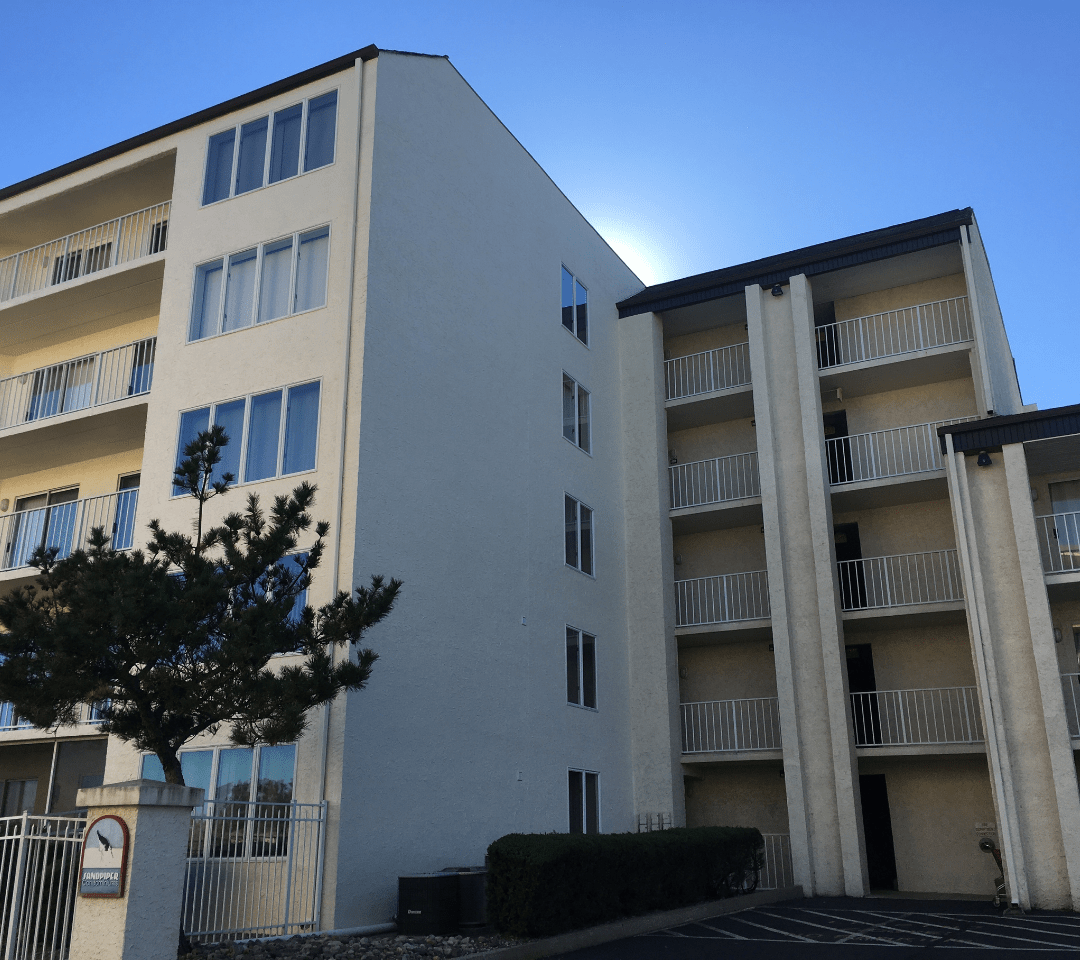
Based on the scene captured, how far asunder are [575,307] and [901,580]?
924 cm

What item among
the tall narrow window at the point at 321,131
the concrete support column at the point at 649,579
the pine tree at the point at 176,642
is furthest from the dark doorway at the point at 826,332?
the pine tree at the point at 176,642

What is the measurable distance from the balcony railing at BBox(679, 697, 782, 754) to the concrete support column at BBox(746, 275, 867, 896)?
4.93ft

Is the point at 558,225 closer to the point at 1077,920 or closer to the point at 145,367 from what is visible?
the point at 145,367

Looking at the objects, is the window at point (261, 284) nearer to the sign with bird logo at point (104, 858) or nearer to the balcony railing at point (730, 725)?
the sign with bird logo at point (104, 858)

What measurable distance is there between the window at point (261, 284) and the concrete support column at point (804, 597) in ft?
33.7

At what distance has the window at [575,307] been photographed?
2209cm

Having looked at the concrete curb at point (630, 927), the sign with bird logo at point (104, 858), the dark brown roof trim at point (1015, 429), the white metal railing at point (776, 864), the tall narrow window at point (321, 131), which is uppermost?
the tall narrow window at point (321, 131)

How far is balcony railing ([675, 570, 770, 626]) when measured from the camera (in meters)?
22.2

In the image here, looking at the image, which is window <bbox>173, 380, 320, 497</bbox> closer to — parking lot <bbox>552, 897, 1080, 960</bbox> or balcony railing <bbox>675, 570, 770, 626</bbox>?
parking lot <bbox>552, 897, 1080, 960</bbox>

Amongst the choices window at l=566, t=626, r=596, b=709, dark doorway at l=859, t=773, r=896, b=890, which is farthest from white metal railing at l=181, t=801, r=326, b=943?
dark doorway at l=859, t=773, r=896, b=890

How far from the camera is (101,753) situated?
17.2 m

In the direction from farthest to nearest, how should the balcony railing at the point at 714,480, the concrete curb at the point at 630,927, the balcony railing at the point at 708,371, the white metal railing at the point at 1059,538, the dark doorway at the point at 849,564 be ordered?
the balcony railing at the point at 708,371 < the balcony railing at the point at 714,480 < the dark doorway at the point at 849,564 < the white metal railing at the point at 1059,538 < the concrete curb at the point at 630,927

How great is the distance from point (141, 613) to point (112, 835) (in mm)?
2401

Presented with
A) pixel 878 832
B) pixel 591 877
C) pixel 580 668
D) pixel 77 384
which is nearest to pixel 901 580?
pixel 878 832
